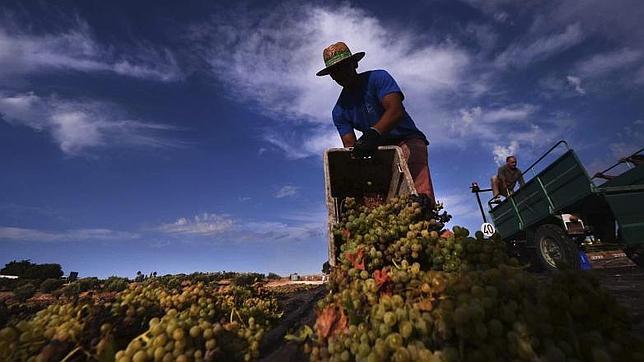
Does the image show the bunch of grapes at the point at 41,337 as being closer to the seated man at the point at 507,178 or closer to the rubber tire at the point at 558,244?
the rubber tire at the point at 558,244

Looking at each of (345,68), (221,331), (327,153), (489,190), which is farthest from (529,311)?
(489,190)

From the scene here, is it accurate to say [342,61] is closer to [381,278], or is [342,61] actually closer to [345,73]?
[345,73]

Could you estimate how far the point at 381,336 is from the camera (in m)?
1.55

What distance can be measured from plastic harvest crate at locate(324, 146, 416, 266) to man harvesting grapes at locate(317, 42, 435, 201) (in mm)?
290

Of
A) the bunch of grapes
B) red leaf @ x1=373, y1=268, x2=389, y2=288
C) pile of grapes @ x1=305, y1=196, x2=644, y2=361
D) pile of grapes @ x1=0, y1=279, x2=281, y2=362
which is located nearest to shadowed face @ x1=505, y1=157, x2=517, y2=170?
pile of grapes @ x1=305, y1=196, x2=644, y2=361

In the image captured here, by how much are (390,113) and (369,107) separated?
2.33 ft

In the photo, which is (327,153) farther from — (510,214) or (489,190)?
(489,190)

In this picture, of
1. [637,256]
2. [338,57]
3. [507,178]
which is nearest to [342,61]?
[338,57]

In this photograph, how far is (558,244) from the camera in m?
8.34

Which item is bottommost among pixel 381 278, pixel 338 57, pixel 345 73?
pixel 381 278

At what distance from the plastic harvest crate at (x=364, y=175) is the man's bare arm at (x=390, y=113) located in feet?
0.87

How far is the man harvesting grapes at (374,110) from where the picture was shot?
457cm

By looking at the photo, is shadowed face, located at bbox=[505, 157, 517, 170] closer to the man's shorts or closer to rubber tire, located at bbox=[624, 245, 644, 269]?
rubber tire, located at bbox=[624, 245, 644, 269]

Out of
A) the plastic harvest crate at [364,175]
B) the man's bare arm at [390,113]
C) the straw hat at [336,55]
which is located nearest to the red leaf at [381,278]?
the plastic harvest crate at [364,175]
